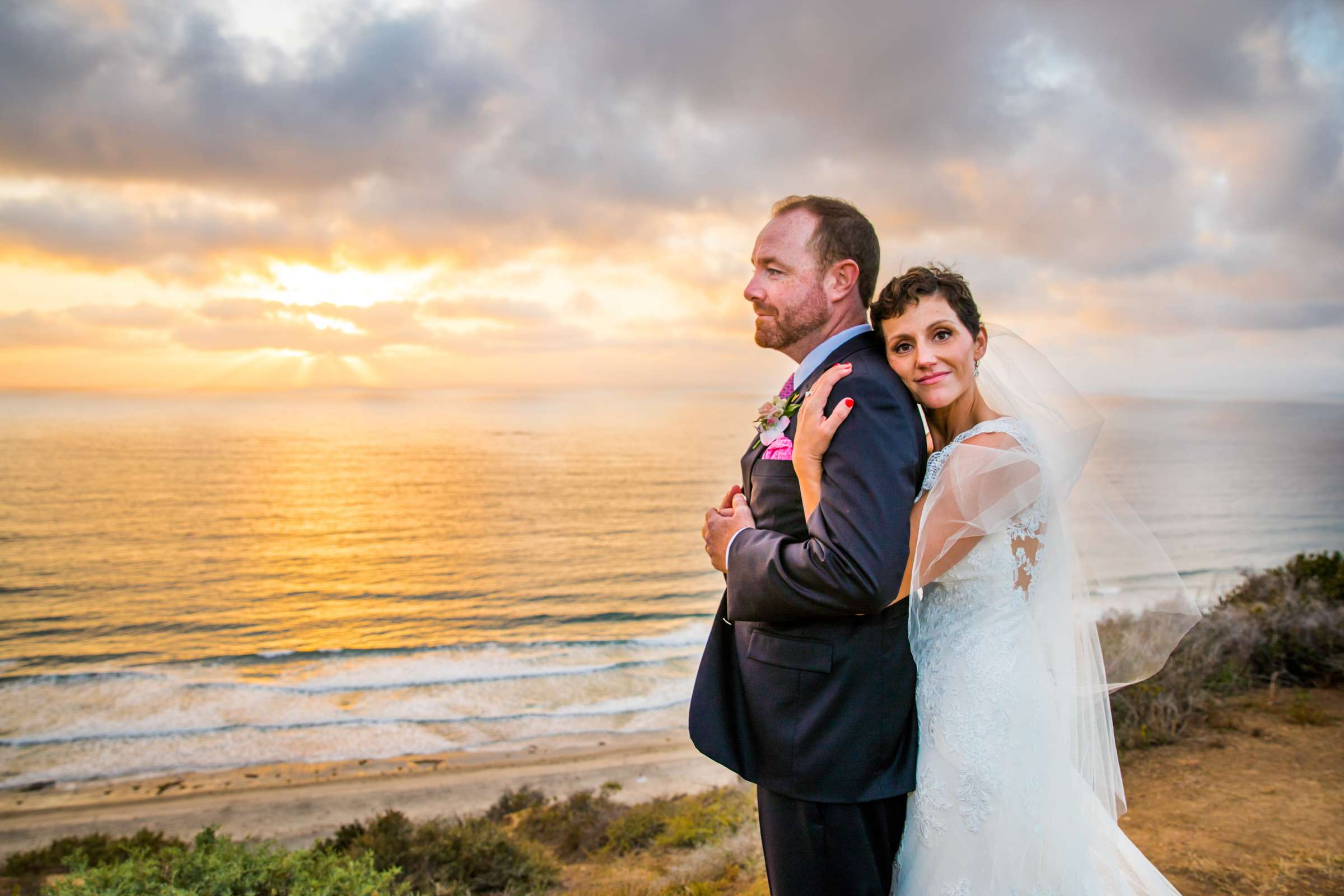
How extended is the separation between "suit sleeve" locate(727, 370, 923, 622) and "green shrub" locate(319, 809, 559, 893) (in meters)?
4.37

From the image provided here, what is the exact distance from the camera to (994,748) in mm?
2445

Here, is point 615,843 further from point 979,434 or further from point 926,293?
point 926,293

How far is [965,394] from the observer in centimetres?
274

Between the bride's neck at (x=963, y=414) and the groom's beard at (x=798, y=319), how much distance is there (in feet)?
1.64

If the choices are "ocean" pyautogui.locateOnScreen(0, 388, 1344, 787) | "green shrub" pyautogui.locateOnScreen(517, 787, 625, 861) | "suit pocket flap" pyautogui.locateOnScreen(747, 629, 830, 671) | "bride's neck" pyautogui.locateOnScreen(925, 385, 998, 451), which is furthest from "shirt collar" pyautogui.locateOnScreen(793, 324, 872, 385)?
"green shrub" pyautogui.locateOnScreen(517, 787, 625, 861)

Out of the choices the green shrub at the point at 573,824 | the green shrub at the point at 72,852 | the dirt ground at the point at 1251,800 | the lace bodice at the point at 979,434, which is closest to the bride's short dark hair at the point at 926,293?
the lace bodice at the point at 979,434

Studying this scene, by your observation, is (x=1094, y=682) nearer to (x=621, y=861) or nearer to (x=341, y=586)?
(x=621, y=861)

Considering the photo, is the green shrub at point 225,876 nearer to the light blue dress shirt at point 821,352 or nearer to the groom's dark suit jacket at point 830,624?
the groom's dark suit jacket at point 830,624

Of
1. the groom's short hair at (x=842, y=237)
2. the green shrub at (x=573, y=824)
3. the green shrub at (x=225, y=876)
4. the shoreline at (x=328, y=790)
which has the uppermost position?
the groom's short hair at (x=842, y=237)

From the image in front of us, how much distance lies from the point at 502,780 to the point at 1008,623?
9106mm

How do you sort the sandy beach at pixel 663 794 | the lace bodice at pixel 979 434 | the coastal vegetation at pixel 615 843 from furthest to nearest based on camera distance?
the sandy beach at pixel 663 794 < the coastal vegetation at pixel 615 843 < the lace bodice at pixel 979 434

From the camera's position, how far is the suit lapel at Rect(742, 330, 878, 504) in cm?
252

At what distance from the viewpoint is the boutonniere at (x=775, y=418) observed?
8.27 ft

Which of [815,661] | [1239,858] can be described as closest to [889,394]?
[815,661]
